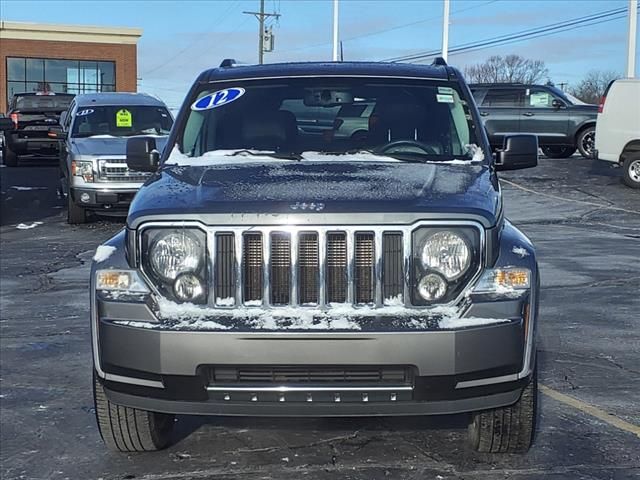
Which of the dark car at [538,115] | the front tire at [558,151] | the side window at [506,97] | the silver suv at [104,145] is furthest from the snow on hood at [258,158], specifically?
the front tire at [558,151]

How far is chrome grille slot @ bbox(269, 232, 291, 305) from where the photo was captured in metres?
3.82

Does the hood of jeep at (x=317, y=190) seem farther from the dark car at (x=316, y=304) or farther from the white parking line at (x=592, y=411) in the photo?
the white parking line at (x=592, y=411)

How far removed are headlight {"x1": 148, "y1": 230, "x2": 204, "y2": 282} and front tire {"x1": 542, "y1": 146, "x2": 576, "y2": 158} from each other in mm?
21924

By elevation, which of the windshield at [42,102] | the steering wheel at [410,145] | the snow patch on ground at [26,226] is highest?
the windshield at [42,102]

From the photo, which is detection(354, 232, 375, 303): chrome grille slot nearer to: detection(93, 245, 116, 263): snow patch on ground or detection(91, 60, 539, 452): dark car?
detection(91, 60, 539, 452): dark car

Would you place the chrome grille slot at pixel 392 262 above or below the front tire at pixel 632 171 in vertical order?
above

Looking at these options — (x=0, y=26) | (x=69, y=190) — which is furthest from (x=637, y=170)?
(x=0, y=26)

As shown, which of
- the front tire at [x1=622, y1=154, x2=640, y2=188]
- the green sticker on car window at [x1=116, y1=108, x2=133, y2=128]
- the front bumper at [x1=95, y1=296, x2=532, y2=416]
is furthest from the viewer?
the front tire at [x1=622, y1=154, x2=640, y2=188]

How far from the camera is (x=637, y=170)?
62.4 ft

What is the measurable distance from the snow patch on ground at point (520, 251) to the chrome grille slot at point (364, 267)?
0.64m

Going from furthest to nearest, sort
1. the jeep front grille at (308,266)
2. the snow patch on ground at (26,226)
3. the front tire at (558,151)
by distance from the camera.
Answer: the front tire at (558,151) < the snow patch on ground at (26,226) < the jeep front grille at (308,266)

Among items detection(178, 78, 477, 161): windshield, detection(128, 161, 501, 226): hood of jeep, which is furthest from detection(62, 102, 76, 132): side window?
detection(128, 161, 501, 226): hood of jeep

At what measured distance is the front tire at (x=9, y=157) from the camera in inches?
896

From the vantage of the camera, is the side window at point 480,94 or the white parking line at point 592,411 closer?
the white parking line at point 592,411
